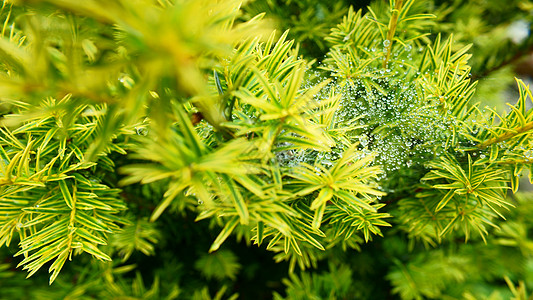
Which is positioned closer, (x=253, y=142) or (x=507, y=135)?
(x=253, y=142)

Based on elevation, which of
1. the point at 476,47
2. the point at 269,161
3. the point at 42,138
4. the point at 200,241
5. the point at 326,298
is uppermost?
the point at 476,47

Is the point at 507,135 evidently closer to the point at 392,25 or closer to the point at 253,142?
the point at 392,25

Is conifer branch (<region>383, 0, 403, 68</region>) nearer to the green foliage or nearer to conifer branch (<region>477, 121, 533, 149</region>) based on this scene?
the green foliage

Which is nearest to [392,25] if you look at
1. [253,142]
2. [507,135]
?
[507,135]

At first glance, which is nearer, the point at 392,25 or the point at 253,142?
the point at 253,142

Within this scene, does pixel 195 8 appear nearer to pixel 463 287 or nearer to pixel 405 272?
pixel 405 272

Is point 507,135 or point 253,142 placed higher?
point 507,135

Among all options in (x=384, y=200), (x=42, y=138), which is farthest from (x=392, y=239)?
(x=42, y=138)

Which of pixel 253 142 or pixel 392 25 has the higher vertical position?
pixel 392 25

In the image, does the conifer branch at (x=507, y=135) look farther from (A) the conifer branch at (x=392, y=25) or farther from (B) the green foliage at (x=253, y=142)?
(A) the conifer branch at (x=392, y=25)

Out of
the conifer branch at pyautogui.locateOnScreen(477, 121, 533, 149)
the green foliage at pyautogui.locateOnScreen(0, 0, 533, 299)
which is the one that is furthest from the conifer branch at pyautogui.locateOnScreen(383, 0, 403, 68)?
the conifer branch at pyautogui.locateOnScreen(477, 121, 533, 149)
